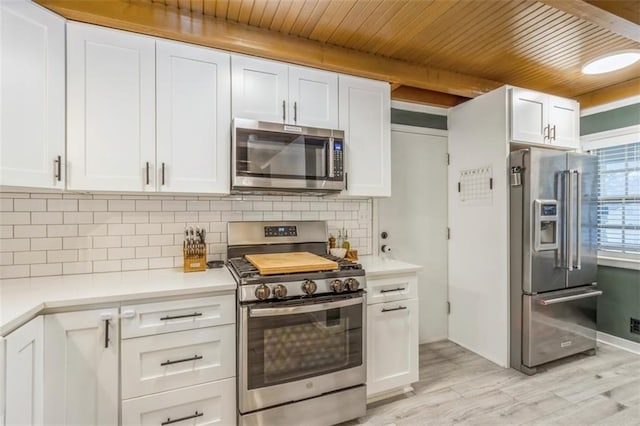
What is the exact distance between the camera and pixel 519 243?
8.71 feet

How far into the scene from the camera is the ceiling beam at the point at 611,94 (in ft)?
9.87

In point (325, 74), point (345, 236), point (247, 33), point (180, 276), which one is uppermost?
point (247, 33)

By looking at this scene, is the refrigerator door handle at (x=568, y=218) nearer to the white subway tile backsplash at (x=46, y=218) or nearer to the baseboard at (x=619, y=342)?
the baseboard at (x=619, y=342)

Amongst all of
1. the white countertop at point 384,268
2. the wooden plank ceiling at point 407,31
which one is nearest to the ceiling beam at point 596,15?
the wooden plank ceiling at point 407,31

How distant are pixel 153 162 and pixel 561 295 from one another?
331 cm

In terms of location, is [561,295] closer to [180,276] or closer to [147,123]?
[180,276]

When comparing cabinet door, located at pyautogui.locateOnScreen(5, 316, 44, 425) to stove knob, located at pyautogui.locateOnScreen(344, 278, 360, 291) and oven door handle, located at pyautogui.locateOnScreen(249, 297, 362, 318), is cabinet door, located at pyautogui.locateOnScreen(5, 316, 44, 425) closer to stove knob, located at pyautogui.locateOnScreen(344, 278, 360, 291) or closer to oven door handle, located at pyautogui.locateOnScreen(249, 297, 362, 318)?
oven door handle, located at pyautogui.locateOnScreen(249, 297, 362, 318)

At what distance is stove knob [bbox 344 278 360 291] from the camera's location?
1.96 m

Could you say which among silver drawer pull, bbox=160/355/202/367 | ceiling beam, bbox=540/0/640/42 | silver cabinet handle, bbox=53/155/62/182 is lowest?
silver drawer pull, bbox=160/355/202/367

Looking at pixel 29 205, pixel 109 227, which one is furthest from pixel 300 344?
pixel 29 205

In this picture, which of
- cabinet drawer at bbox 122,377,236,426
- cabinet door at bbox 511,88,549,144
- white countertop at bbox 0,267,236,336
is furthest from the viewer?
cabinet door at bbox 511,88,549,144

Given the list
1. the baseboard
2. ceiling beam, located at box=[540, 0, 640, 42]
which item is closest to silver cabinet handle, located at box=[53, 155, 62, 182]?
ceiling beam, located at box=[540, 0, 640, 42]

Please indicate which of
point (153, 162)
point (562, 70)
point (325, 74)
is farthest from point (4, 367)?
point (562, 70)

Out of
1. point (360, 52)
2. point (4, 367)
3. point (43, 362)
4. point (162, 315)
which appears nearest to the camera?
point (4, 367)
